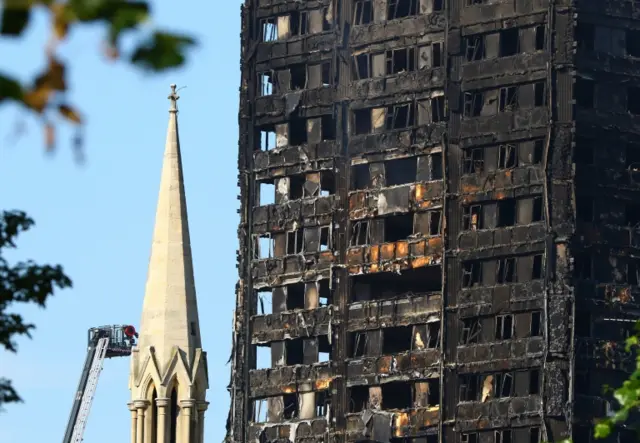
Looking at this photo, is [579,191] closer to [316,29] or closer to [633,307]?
[633,307]

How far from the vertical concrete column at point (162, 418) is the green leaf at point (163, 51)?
178 feet

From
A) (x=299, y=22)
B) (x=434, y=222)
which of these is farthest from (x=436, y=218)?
(x=299, y=22)

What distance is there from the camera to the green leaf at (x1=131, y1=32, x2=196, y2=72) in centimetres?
1394

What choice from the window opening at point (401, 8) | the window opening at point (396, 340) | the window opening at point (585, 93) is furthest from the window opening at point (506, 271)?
the window opening at point (401, 8)

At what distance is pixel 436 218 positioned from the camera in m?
A: 165

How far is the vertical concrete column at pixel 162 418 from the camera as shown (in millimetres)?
67938

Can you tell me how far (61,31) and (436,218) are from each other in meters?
151

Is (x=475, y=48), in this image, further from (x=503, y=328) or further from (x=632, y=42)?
(x=503, y=328)

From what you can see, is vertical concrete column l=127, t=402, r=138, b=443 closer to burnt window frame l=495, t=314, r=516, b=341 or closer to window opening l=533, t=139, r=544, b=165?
burnt window frame l=495, t=314, r=516, b=341

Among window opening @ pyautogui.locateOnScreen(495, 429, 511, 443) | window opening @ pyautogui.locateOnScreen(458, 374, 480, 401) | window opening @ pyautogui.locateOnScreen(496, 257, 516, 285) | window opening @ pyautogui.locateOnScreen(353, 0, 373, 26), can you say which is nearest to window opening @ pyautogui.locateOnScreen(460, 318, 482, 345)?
window opening @ pyautogui.locateOnScreen(458, 374, 480, 401)

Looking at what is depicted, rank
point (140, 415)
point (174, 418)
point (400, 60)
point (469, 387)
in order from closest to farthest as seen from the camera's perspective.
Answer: point (174, 418), point (140, 415), point (469, 387), point (400, 60)

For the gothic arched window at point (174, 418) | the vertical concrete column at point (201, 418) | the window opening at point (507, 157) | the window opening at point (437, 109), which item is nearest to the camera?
the gothic arched window at point (174, 418)

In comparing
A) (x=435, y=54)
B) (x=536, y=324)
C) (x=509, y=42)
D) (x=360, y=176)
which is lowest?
(x=536, y=324)

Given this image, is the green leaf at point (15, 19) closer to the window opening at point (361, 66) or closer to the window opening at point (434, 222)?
the window opening at point (434, 222)
